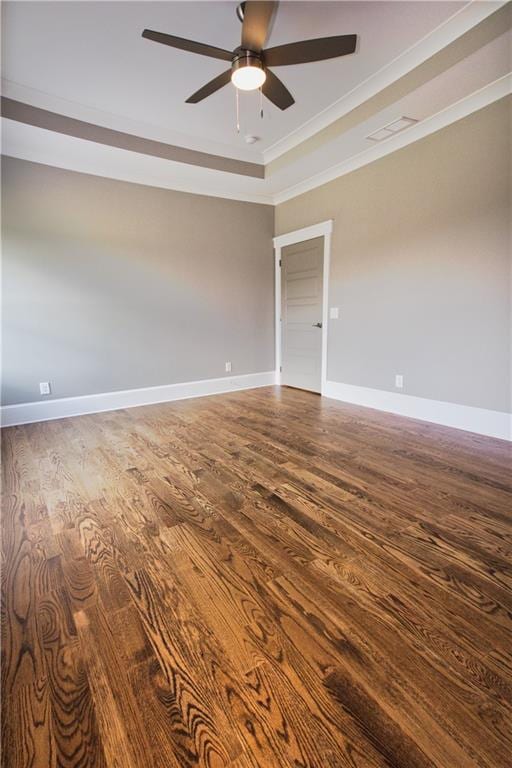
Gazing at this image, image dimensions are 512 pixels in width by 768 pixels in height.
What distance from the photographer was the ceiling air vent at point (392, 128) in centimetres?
303

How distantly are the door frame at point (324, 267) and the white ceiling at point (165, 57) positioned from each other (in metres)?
1.21

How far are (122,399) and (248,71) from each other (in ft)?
11.1

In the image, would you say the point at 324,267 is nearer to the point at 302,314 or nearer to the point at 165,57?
the point at 302,314

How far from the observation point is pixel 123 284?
13.5ft

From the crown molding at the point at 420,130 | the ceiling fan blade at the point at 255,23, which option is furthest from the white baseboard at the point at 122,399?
the ceiling fan blade at the point at 255,23

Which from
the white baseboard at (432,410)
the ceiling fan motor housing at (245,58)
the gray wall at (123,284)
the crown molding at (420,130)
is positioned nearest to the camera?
the ceiling fan motor housing at (245,58)

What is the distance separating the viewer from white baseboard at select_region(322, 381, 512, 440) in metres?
2.97

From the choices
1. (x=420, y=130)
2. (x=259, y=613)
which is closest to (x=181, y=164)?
(x=420, y=130)

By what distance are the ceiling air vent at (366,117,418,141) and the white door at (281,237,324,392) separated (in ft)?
4.12

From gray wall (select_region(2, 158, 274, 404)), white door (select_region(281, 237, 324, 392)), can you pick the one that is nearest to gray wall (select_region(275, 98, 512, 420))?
white door (select_region(281, 237, 324, 392))

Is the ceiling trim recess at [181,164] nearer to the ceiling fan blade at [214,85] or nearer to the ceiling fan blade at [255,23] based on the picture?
the ceiling fan blade at [214,85]

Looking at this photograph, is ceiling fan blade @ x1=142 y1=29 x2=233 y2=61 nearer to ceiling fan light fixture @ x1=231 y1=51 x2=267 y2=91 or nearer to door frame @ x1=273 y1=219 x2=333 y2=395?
ceiling fan light fixture @ x1=231 y1=51 x2=267 y2=91

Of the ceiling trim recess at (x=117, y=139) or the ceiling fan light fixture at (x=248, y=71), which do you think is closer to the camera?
the ceiling fan light fixture at (x=248, y=71)

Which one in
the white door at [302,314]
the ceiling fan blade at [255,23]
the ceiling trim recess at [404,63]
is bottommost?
the white door at [302,314]
